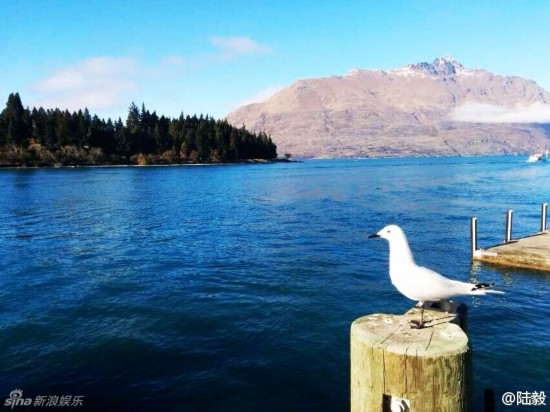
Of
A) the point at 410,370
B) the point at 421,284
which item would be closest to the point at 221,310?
the point at 421,284

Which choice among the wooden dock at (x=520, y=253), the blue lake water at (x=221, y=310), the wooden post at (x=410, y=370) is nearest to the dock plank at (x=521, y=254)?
the wooden dock at (x=520, y=253)

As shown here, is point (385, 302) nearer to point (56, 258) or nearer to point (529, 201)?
point (56, 258)

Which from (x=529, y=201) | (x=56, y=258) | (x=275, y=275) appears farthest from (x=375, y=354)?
(x=529, y=201)

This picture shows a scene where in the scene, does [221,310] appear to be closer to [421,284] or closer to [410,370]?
[421,284]

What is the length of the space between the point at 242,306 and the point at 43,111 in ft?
693

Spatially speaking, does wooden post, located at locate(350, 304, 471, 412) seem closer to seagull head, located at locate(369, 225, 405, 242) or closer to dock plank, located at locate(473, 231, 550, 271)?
seagull head, located at locate(369, 225, 405, 242)

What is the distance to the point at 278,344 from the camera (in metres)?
16.0
